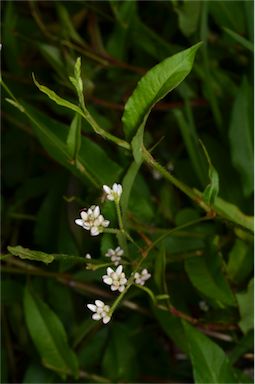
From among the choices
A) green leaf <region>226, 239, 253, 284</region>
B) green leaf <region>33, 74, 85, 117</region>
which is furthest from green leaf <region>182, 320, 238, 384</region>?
green leaf <region>33, 74, 85, 117</region>

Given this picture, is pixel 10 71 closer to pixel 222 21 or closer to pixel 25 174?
pixel 25 174

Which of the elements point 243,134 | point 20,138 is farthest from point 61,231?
point 243,134

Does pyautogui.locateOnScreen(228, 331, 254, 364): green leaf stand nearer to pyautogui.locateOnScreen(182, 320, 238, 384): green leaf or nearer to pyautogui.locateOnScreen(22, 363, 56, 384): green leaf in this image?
pyautogui.locateOnScreen(182, 320, 238, 384): green leaf

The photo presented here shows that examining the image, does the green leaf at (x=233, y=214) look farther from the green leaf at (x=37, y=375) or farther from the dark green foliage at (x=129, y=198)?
the green leaf at (x=37, y=375)

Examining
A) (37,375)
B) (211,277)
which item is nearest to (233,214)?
(211,277)

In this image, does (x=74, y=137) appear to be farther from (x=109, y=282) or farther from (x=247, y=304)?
(x=247, y=304)

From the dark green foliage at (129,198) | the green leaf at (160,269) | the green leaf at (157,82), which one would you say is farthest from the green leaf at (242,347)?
the green leaf at (157,82)
